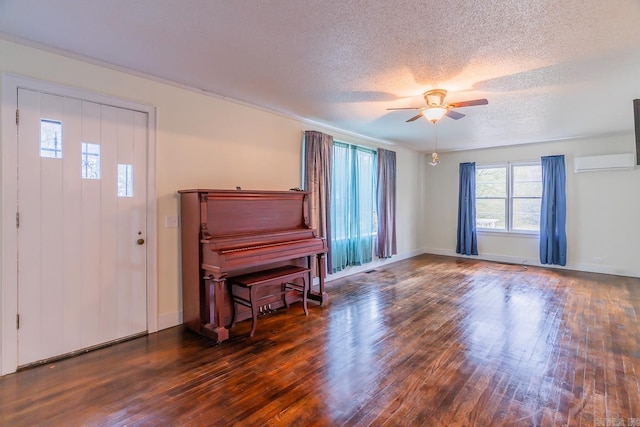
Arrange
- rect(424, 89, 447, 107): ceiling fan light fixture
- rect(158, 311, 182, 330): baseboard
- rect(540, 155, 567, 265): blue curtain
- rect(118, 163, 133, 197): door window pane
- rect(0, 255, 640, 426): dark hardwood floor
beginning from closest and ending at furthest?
rect(0, 255, 640, 426): dark hardwood floor, rect(118, 163, 133, 197): door window pane, rect(158, 311, 182, 330): baseboard, rect(424, 89, 447, 107): ceiling fan light fixture, rect(540, 155, 567, 265): blue curtain

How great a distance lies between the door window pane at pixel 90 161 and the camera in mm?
2733

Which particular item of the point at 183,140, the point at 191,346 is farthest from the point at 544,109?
the point at 191,346

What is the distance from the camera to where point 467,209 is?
710 centimetres

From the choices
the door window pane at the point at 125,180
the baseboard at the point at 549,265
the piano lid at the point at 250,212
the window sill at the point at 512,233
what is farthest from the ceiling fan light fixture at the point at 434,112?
the baseboard at the point at 549,265

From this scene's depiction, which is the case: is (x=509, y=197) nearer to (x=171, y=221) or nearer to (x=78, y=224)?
(x=171, y=221)

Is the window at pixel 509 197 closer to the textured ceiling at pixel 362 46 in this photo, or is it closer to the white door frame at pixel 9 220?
the textured ceiling at pixel 362 46

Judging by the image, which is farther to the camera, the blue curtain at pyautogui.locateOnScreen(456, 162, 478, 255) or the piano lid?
the blue curtain at pyautogui.locateOnScreen(456, 162, 478, 255)

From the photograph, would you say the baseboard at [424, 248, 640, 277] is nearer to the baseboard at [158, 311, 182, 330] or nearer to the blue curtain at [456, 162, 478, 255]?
the blue curtain at [456, 162, 478, 255]

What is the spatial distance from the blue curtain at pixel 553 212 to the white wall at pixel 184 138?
4.90m

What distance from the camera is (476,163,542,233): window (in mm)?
6488

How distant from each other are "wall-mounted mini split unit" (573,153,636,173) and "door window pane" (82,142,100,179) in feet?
24.3

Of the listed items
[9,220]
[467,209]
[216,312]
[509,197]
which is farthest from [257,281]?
[509,197]

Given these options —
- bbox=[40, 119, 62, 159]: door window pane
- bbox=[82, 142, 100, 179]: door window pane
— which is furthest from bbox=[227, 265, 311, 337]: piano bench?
bbox=[40, 119, 62, 159]: door window pane

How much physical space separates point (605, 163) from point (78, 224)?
25.2 ft
